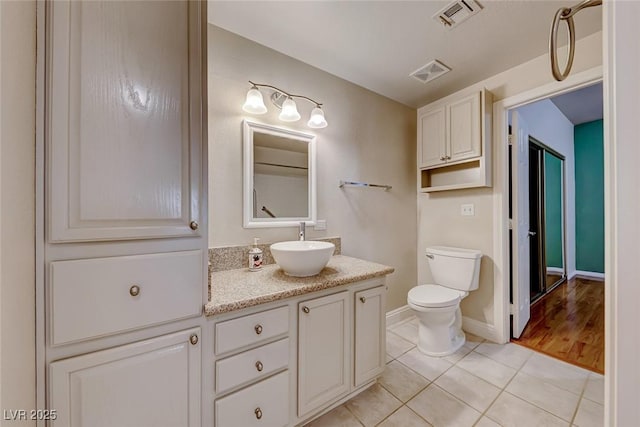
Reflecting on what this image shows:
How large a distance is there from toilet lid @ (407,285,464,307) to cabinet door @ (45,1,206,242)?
5.53ft

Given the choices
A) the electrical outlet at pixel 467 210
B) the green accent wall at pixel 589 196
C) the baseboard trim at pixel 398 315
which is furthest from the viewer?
the green accent wall at pixel 589 196

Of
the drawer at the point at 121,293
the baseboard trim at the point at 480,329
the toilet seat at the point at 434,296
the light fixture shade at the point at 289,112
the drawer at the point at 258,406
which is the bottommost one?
the baseboard trim at the point at 480,329

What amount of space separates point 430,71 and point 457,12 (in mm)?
596

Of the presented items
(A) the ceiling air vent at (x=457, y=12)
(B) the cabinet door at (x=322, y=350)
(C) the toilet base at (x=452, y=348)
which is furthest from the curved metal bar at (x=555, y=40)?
(C) the toilet base at (x=452, y=348)

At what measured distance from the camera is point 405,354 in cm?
196

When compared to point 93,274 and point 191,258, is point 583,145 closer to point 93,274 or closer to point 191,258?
point 191,258

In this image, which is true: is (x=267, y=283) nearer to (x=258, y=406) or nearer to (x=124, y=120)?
(x=258, y=406)

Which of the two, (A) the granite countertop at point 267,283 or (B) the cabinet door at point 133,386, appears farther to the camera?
(A) the granite countertop at point 267,283

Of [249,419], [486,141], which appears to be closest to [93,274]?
[249,419]

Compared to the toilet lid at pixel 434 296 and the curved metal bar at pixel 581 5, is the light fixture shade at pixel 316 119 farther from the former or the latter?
the toilet lid at pixel 434 296

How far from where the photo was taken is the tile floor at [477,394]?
4.41ft

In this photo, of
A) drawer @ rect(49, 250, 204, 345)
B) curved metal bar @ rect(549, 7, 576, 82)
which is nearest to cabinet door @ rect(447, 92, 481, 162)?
curved metal bar @ rect(549, 7, 576, 82)

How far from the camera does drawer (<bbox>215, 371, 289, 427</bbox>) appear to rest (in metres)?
1.01

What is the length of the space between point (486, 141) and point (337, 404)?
224cm
